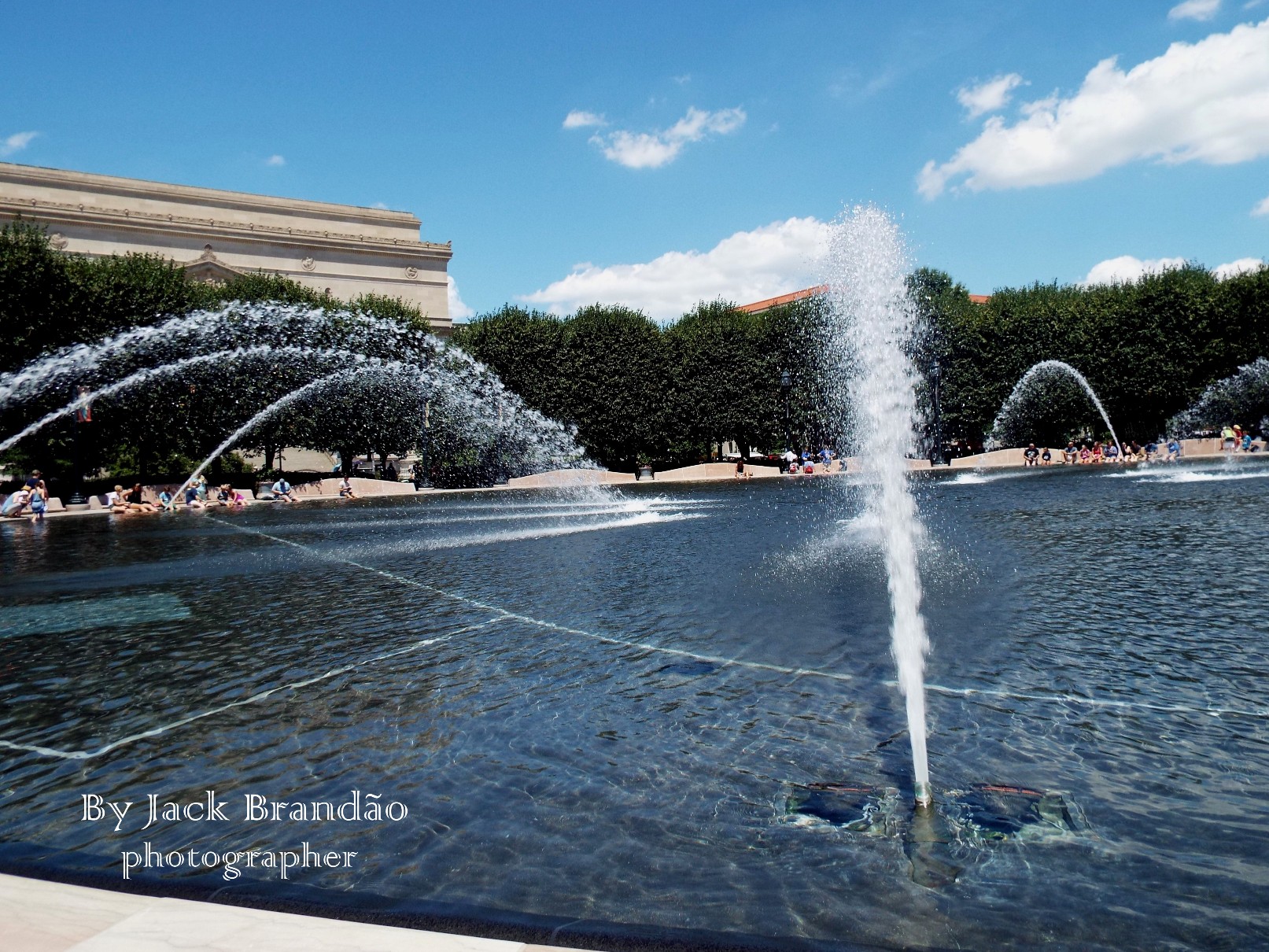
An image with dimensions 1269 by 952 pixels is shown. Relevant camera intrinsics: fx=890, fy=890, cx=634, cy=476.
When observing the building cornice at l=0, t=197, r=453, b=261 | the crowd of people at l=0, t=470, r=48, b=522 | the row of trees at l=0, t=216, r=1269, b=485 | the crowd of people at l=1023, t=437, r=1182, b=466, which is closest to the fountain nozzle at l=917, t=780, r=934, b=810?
the crowd of people at l=0, t=470, r=48, b=522

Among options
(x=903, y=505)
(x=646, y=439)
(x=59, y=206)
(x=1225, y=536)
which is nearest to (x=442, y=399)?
(x=646, y=439)

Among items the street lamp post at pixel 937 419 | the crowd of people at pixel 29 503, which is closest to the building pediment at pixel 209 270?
the crowd of people at pixel 29 503

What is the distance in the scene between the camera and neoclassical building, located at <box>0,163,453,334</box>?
58.8m

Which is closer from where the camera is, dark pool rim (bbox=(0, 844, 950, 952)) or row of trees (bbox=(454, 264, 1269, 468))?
dark pool rim (bbox=(0, 844, 950, 952))

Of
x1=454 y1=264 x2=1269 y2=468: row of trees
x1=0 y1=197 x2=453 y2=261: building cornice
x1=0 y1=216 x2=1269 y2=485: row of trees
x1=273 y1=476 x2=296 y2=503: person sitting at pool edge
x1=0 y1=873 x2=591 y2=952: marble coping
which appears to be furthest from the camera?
x1=0 y1=197 x2=453 y2=261: building cornice

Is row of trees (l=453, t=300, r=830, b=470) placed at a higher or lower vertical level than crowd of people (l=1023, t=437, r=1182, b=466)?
higher

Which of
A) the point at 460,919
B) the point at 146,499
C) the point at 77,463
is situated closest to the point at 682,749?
the point at 460,919

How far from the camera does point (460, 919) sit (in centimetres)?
320

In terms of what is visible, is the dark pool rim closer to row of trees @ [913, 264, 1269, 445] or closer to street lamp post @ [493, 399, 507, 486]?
street lamp post @ [493, 399, 507, 486]

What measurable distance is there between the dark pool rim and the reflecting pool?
0.02m

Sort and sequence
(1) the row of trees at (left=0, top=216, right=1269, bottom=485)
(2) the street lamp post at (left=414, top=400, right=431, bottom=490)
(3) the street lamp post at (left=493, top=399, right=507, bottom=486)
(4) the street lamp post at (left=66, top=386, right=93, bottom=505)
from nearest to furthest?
(4) the street lamp post at (left=66, top=386, right=93, bottom=505)
(2) the street lamp post at (left=414, top=400, right=431, bottom=490)
(3) the street lamp post at (left=493, top=399, right=507, bottom=486)
(1) the row of trees at (left=0, top=216, right=1269, bottom=485)

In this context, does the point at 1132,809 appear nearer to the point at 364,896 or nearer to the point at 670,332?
the point at 364,896

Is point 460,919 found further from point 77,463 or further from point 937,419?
point 937,419

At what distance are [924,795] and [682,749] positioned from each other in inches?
54.3
